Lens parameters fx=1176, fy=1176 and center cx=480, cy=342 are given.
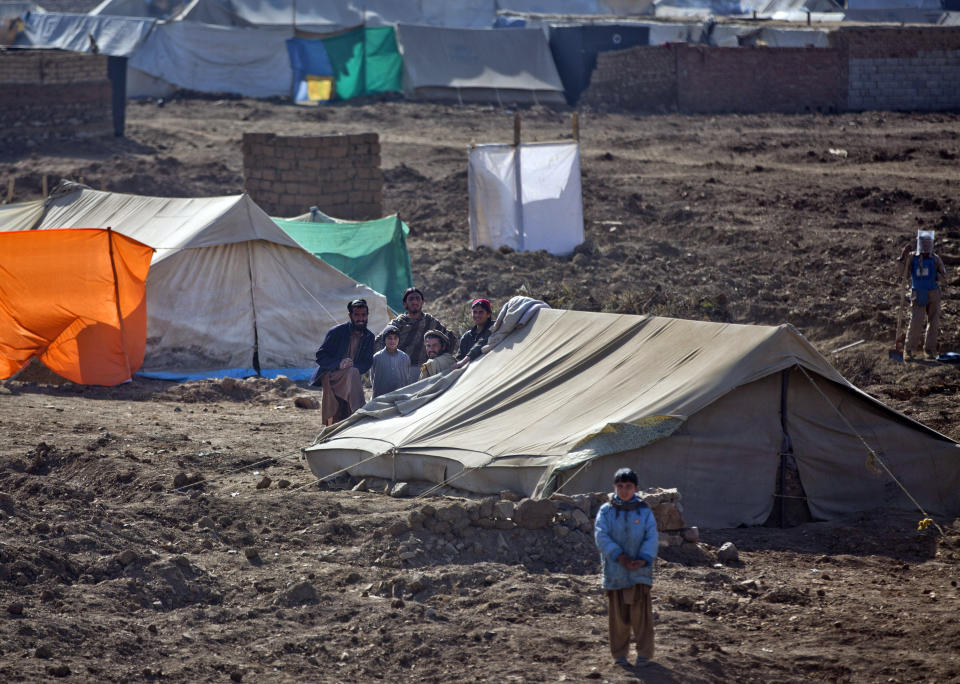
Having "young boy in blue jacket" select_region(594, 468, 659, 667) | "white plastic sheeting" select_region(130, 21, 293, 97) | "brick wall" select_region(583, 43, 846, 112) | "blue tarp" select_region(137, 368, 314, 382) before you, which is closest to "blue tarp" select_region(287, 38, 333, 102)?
"white plastic sheeting" select_region(130, 21, 293, 97)

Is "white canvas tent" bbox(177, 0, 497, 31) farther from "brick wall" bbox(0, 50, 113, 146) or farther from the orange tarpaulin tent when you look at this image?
the orange tarpaulin tent

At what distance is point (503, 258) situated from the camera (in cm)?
1591

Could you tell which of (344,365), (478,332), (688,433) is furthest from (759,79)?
(688,433)

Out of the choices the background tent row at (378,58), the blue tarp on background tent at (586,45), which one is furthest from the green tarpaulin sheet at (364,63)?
the blue tarp on background tent at (586,45)

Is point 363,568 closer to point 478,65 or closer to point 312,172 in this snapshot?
point 312,172

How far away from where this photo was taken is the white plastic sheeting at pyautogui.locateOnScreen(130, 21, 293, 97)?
31.2m

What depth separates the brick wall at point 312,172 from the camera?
49.6ft

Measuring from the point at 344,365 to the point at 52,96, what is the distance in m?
16.8

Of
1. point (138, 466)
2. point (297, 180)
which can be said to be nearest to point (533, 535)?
point (138, 466)

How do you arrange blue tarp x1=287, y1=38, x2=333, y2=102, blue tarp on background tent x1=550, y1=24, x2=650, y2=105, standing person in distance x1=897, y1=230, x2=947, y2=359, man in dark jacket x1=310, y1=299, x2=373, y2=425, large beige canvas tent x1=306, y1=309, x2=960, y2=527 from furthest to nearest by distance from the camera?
blue tarp x1=287, y1=38, x2=333, y2=102
blue tarp on background tent x1=550, y1=24, x2=650, y2=105
standing person in distance x1=897, y1=230, x2=947, y2=359
man in dark jacket x1=310, y1=299, x2=373, y2=425
large beige canvas tent x1=306, y1=309, x2=960, y2=527

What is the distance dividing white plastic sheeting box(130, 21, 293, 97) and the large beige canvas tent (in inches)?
981

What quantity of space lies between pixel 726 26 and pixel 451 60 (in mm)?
7996

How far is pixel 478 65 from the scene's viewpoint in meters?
31.0

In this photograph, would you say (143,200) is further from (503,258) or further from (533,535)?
(533,535)
